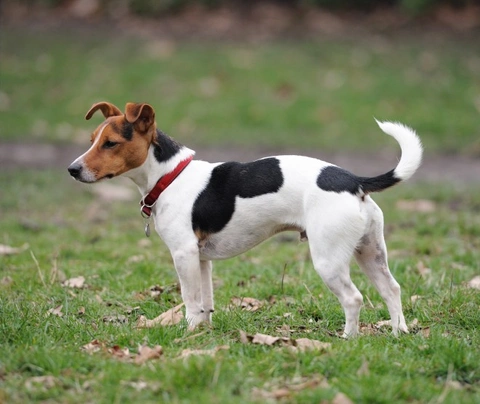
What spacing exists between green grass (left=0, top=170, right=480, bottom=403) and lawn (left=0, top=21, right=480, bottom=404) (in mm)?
12

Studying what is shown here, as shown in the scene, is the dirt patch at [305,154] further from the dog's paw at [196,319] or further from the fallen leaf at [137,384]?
the fallen leaf at [137,384]

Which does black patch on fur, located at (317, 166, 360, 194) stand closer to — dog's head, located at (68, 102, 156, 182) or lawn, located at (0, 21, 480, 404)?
lawn, located at (0, 21, 480, 404)

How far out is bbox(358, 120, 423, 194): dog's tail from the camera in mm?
4297

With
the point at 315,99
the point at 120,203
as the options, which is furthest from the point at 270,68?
the point at 120,203

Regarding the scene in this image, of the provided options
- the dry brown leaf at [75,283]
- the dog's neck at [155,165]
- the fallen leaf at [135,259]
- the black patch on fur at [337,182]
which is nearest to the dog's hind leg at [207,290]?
the dog's neck at [155,165]

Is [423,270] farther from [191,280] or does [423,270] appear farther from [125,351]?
[125,351]

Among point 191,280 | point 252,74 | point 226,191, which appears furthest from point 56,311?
point 252,74

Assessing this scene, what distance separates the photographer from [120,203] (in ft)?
30.4

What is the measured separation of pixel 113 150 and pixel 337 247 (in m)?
1.42

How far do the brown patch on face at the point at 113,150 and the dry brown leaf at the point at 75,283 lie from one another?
1.32m

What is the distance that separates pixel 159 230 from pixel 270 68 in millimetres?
10401

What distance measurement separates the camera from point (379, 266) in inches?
→ 178

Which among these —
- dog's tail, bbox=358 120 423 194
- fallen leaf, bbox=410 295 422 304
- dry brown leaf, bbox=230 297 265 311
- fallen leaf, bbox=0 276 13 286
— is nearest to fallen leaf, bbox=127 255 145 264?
fallen leaf, bbox=0 276 13 286

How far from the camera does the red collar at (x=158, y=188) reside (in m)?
4.64
